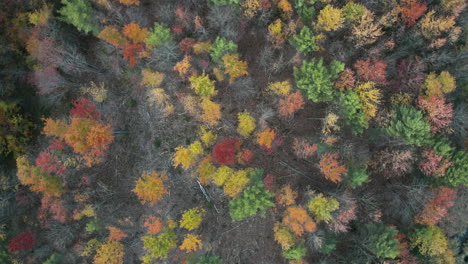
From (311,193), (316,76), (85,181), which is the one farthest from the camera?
(85,181)

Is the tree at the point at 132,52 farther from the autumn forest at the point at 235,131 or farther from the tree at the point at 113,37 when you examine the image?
the tree at the point at 113,37

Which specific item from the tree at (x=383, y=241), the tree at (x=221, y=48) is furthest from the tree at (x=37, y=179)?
the tree at (x=383, y=241)

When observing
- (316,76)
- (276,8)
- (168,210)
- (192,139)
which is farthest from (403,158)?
(168,210)

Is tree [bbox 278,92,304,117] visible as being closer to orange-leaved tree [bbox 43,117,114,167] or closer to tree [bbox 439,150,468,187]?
tree [bbox 439,150,468,187]

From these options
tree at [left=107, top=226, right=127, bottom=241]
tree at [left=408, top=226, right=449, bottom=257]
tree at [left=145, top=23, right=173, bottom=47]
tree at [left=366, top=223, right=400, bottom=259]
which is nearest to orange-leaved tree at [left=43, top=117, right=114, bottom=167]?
tree at [left=107, top=226, right=127, bottom=241]

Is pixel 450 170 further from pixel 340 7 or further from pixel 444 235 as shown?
Answer: pixel 340 7

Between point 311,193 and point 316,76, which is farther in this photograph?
point 311,193
